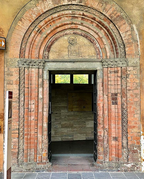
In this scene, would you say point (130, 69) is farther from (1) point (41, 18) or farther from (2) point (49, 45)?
→ (1) point (41, 18)

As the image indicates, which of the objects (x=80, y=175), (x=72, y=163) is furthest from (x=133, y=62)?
(x=72, y=163)

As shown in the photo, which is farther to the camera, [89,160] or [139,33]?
[89,160]

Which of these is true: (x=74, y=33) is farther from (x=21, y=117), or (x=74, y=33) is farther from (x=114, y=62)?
(x=21, y=117)

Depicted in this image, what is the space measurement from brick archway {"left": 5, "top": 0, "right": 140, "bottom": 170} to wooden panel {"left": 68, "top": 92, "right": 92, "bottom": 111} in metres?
3.72

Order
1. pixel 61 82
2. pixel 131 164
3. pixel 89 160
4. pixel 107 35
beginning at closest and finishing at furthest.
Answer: pixel 131 164
pixel 107 35
pixel 89 160
pixel 61 82

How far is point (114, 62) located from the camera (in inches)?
191

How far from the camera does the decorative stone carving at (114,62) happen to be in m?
4.80

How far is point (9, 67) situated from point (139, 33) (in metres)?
4.13

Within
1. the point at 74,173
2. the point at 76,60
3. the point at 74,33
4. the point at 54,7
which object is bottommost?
the point at 74,173

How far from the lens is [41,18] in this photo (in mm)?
4863

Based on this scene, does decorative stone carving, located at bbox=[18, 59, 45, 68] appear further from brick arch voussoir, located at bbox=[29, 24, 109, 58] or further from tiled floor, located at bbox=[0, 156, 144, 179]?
tiled floor, located at bbox=[0, 156, 144, 179]

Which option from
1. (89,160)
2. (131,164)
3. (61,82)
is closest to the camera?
(131,164)

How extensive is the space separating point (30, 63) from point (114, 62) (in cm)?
261

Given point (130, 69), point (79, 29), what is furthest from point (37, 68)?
point (130, 69)
